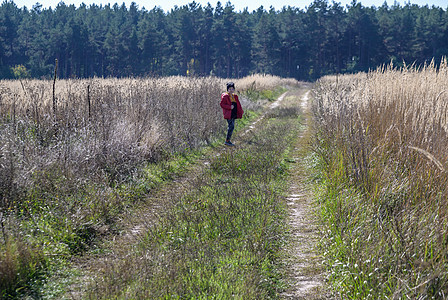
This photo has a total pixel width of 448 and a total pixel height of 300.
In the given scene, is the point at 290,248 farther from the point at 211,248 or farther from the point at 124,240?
the point at 124,240

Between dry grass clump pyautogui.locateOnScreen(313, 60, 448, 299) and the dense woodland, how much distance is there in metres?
66.6

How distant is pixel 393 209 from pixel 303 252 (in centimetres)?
108

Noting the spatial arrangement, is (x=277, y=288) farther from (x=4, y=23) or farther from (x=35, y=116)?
(x=4, y=23)

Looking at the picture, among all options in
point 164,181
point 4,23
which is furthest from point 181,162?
point 4,23

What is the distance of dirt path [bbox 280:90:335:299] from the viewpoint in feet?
12.5

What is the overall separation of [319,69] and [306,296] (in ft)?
278

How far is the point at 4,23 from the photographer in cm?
7838

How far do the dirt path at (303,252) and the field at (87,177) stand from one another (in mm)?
264

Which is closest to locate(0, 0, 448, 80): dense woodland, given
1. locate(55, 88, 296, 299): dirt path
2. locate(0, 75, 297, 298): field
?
locate(0, 75, 297, 298): field

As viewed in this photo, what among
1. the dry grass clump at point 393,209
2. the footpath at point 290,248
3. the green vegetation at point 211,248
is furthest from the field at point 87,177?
the dry grass clump at point 393,209

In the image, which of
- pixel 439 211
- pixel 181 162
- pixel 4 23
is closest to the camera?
pixel 439 211

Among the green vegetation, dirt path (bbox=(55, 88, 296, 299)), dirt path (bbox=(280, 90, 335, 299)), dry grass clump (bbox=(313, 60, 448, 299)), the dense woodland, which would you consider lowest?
dirt path (bbox=(280, 90, 335, 299))

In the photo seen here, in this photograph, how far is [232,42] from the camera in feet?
270

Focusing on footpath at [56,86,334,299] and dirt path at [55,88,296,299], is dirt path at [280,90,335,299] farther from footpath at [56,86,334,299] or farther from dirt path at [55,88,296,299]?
dirt path at [55,88,296,299]
